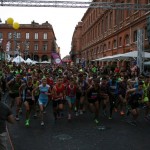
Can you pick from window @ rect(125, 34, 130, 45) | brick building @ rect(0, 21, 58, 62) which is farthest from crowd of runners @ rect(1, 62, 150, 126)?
brick building @ rect(0, 21, 58, 62)

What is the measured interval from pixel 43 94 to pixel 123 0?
28.1 meters

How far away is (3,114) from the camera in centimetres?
516

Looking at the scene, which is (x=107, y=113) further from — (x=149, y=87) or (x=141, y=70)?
(x=141, y=70)

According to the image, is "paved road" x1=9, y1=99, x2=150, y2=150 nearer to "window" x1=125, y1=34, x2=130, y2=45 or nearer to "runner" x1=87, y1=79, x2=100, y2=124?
"runner" x1=87, y1=79, x2=100, y2=124

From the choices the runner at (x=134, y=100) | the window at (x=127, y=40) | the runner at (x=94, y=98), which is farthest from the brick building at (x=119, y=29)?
the runner at (x=94, y=98)

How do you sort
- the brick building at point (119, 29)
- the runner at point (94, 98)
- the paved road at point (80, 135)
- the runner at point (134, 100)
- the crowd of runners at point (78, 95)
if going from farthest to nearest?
the brick building at point (119, 29) < the runner at point (94, 98) < the crowd of runners at point (78, 95) < the runner at point (134, 100) < the paved road at point (80, 135)

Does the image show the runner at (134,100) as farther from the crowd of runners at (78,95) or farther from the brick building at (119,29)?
the brick building at (119,29)

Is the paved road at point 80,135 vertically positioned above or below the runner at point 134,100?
below

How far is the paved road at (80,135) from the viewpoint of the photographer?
7719mm

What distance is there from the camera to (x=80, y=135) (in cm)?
896

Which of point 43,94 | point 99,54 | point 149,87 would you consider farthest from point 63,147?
point 99,54

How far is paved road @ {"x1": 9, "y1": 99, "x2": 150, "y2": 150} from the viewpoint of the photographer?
7.72 metres

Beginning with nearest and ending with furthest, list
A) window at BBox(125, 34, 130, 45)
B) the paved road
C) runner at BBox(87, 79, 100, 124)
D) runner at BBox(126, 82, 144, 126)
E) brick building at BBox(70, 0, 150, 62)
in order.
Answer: the paved road → runner at BBox(126, 82, 144, 126) → runner at BBox(87, 79, 100, 124) → brick building at BBox(70, 0, 150, 62) → window at BBox(125, 34, 130, 45)

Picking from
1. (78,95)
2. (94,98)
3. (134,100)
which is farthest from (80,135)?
(78,95)
